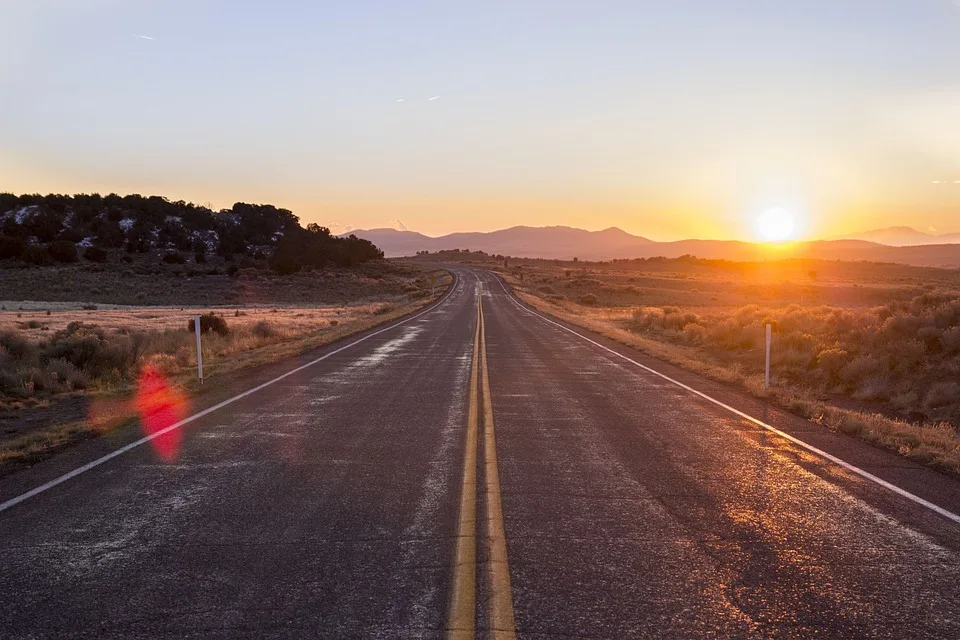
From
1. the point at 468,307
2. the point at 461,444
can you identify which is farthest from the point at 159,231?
the point at 461,444

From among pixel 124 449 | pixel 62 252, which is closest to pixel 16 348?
pixel 124 449

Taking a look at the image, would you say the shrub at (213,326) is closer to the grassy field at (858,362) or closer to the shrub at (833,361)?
the grassy field at (858,362)

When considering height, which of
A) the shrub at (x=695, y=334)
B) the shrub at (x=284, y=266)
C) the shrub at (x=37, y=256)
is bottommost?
the shrub at (x=695, y=334)

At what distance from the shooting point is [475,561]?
498cm

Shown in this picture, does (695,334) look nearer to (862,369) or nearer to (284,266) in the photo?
(862,369)

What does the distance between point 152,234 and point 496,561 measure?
408 feet

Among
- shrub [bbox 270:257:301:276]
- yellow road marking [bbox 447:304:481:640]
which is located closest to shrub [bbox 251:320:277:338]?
yellow road marking [bbox 447:304:481:640]

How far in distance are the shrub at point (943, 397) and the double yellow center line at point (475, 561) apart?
10.6 meters

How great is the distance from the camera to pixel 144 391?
45.6 ft

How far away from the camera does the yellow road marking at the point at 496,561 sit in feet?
13.2

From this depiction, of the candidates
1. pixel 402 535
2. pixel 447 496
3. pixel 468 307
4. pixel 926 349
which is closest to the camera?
pixel 402 535

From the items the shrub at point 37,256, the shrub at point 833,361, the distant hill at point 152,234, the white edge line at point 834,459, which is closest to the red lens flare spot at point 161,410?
the white edge line at point 834,459

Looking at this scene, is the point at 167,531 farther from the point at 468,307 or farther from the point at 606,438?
the point at 468,307

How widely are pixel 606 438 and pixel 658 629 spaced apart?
5.43 m
